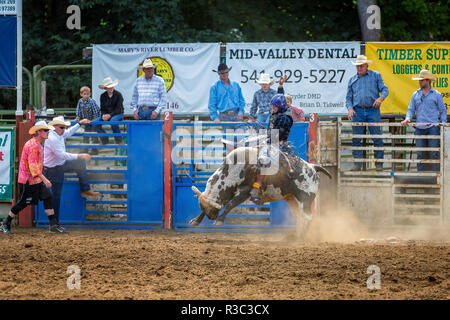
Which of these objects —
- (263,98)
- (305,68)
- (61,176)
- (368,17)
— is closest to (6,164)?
(61,176)

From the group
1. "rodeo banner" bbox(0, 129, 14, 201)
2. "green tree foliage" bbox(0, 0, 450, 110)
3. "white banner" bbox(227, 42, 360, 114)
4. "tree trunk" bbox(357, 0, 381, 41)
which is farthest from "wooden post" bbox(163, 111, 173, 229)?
"tree trunk" bbox(357, 0, 381, 41)

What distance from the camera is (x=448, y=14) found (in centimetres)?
1978

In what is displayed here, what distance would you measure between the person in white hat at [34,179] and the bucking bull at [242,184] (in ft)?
9.16

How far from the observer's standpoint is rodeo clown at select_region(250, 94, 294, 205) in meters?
9.03

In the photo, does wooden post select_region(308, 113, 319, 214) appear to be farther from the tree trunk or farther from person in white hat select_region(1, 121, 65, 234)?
the tree trunk

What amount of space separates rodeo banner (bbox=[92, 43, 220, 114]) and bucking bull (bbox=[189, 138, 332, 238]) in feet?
17.3

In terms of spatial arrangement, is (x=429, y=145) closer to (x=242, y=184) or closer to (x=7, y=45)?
(x=242, y=184)

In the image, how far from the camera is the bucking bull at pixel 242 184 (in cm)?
898

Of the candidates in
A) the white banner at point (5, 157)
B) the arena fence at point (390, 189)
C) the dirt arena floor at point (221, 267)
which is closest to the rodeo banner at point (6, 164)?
the white banner at point (5, 157)

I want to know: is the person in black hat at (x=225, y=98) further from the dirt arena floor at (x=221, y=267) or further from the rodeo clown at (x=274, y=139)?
the dirt arena floor at (x=221, y=267)

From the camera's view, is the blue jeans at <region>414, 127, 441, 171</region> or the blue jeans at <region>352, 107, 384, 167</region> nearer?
the blue jeans at <region>414, 127, 441, 171</region>

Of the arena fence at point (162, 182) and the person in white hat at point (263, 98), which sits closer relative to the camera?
the arena fence at point (162, 182)

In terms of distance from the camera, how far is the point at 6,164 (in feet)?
38.0

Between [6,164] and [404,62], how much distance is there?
8.26 meters
